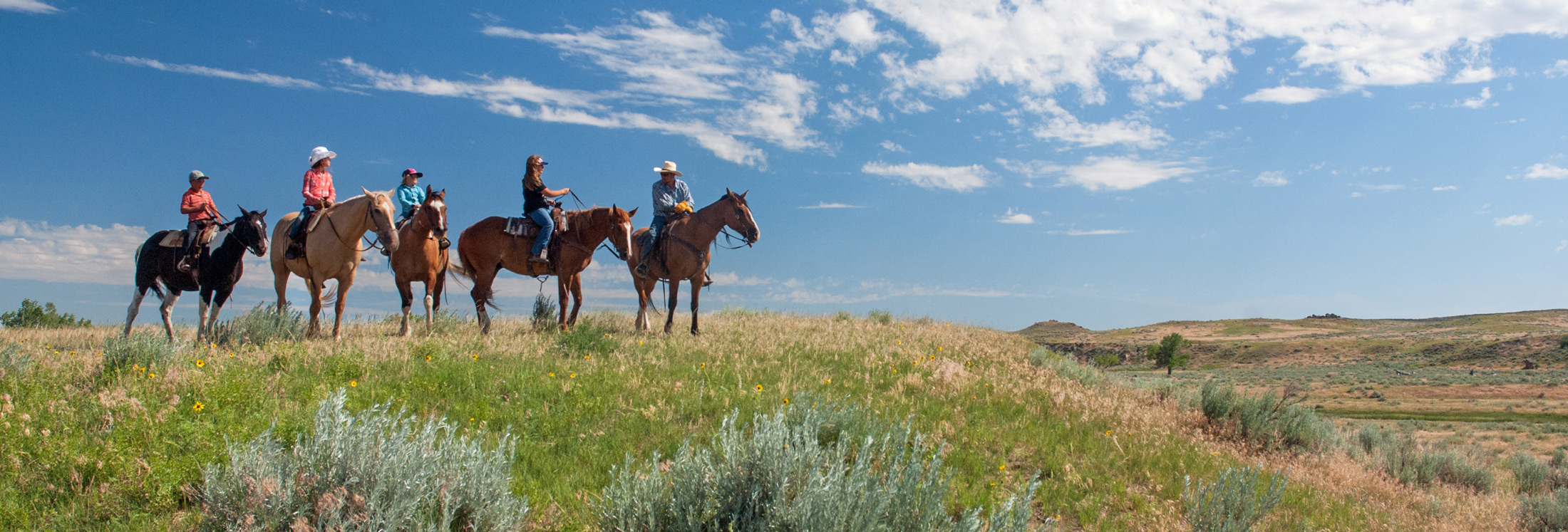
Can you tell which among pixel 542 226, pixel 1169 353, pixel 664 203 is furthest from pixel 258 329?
pixel 1169 353

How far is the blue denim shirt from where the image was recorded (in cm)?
1370

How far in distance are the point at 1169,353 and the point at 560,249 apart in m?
105

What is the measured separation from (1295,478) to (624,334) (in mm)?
9541

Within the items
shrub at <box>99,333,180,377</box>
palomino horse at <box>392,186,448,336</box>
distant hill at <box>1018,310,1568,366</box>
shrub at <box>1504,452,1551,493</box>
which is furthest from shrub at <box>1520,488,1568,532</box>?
distant hill at <box>1018,310,1568,366</box>

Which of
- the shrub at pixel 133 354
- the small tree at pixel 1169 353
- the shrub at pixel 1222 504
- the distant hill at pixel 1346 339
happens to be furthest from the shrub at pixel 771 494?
the small tree at pixel 1169 353

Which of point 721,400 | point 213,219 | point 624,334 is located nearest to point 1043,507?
point 721,400

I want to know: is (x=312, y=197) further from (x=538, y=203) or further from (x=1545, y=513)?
(x=1545, y=513)

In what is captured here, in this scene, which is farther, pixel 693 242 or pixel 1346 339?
pixel 1346 339

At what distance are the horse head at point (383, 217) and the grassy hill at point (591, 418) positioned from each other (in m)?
1.48

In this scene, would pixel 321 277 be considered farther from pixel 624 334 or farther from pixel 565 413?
pixel 565 413

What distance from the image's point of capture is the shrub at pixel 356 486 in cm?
389

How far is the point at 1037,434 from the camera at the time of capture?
784cm

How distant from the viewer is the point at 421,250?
41.3ft

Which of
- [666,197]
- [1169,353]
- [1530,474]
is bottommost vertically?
[1169,353]
